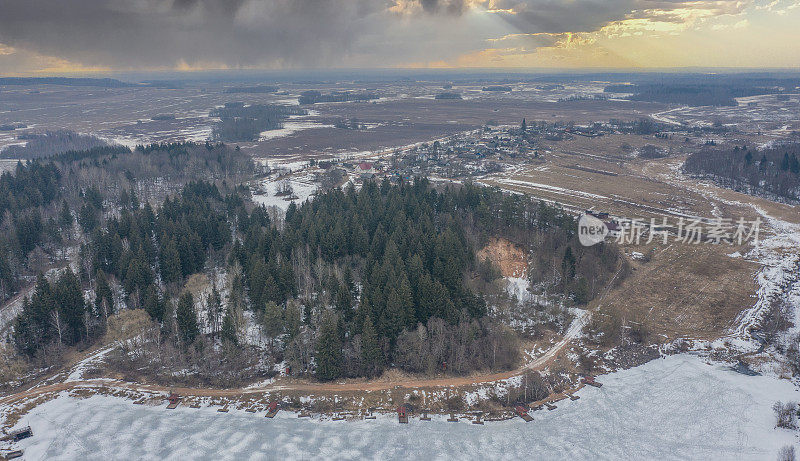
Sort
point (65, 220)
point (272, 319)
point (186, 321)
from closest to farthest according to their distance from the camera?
point (186, 321) < point (272, 319) < point (65, 220)

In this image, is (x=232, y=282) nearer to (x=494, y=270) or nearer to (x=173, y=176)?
(x=494, y=270)

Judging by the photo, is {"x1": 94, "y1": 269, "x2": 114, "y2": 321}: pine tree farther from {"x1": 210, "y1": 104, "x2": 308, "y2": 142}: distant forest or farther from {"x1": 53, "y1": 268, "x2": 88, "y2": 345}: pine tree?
{"x1": 210, "y1": 104, "x2": 308, "y2": 142}: distant forest

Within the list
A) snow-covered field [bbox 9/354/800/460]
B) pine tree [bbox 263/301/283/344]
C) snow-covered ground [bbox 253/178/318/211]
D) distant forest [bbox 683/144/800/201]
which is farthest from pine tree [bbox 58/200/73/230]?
distant forest [bbox 683/144/800/201]

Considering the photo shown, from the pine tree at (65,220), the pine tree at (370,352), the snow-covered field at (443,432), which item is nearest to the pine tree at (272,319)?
the pine tree at (370,352)

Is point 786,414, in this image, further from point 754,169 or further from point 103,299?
point 754,169

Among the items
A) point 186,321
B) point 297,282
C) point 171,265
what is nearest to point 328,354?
point 186,321

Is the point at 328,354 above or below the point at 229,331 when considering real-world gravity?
below
